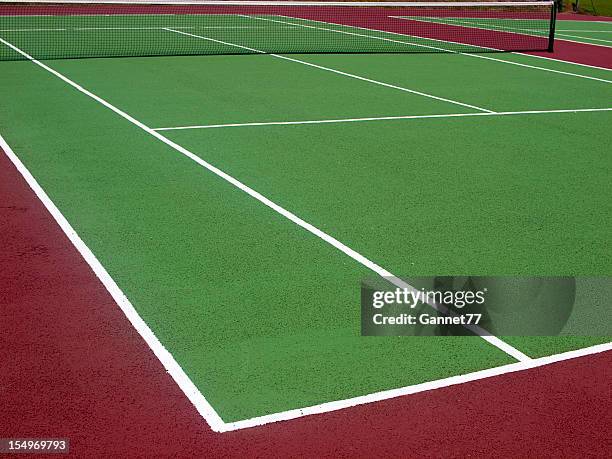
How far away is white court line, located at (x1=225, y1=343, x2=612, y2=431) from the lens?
5.37m

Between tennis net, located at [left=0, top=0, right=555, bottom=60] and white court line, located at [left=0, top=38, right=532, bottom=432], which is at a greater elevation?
A: white court line, located at [left=0, top=38, right=532, bottom=432]

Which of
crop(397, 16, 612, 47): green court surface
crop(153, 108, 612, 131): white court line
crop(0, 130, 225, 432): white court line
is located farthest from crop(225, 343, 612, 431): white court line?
crop(397, 16, 612, 47): green court surface

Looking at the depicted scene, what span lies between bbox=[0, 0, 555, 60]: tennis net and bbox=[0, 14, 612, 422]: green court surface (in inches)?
178

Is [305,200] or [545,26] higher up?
[305,200]

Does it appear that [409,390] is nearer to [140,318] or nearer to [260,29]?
[140,318]

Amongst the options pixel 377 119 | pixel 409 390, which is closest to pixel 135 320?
pixel 409 390

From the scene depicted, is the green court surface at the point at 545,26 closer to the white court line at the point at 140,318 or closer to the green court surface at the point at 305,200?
the green court surface at the point at 305,200

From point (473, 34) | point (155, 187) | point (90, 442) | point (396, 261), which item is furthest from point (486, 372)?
point (473, 34)

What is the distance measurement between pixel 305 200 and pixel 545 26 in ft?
77.9

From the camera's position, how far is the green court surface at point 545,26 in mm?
28025

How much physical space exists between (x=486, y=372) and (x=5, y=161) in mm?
7240

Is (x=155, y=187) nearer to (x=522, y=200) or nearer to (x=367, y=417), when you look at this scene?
(x=522, y=200)

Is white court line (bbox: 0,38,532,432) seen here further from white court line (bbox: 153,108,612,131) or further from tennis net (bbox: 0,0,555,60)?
tennis net (bbox: 0,0,555,60)

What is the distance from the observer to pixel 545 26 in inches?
1219
